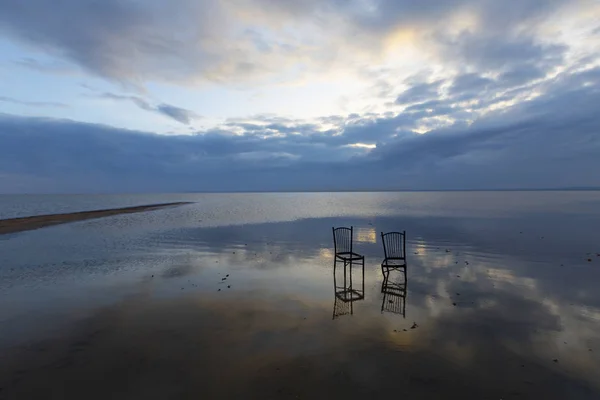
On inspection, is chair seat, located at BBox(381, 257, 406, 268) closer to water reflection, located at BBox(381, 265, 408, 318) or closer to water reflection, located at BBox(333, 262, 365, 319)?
water reflection, located at BBox(381, 265, 408, 318)

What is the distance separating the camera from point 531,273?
14.3 meters

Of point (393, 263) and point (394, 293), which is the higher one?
point (393, 263)

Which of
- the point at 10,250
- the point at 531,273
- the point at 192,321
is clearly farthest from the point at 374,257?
the point at 10,250

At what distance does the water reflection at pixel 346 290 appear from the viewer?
9719 mm

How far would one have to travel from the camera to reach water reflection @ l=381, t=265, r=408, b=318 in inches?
386

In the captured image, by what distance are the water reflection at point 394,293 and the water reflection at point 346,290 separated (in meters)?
0.84

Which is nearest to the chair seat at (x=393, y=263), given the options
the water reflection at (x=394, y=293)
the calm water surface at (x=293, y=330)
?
the water reflection at (x=394, y=293)

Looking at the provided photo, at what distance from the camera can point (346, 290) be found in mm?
11680

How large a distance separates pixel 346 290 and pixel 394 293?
5.71 feet

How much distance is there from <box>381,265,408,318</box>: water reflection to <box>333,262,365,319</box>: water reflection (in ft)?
2.75

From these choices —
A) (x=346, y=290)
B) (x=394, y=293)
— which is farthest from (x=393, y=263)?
(x=346, y=290)

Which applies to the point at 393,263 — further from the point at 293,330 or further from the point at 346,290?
the point at 293,330

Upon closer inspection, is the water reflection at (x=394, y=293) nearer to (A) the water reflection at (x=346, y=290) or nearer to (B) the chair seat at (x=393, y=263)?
(B) the chair seat at (x=393, y=263)

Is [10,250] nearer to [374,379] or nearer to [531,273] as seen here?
[374,379]
